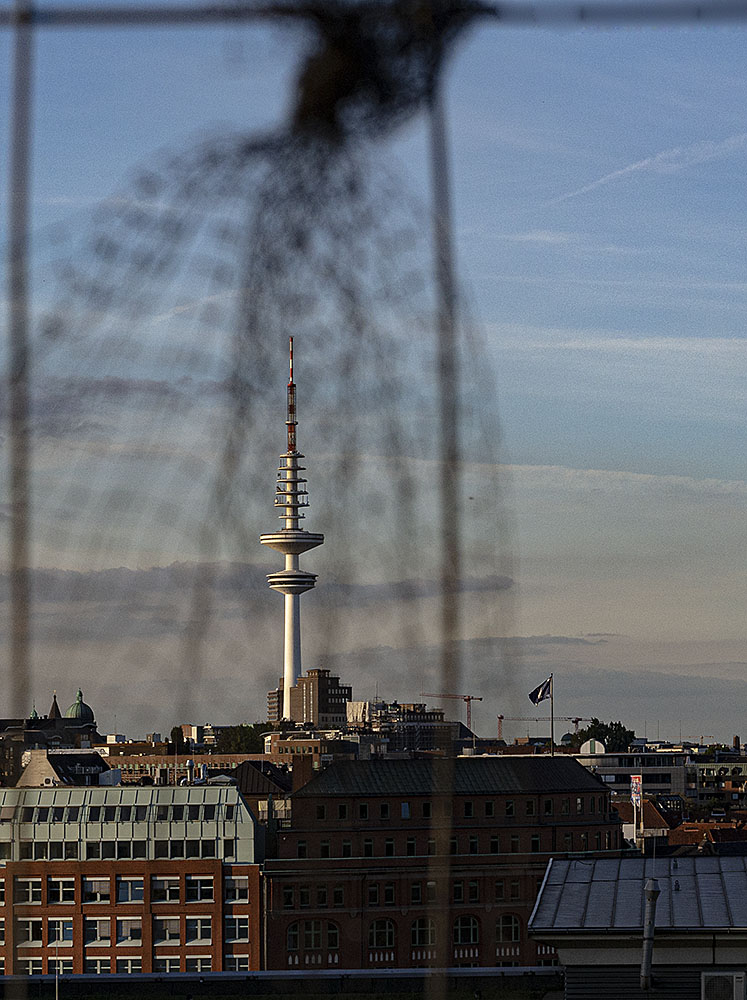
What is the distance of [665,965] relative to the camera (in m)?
10.6

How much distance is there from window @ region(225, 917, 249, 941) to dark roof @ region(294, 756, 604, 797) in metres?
4.07

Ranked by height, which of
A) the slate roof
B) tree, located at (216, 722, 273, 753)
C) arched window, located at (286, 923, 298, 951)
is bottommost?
arched window, located at (286, 923, 298, 951)

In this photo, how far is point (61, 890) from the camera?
1768 inches

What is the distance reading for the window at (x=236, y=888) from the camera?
146 feet

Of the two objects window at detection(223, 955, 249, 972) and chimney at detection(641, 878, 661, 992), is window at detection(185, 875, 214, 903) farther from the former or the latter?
chimney at detection(641, 878, 661, 992)

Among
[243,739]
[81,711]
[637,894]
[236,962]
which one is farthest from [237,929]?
[243,739]

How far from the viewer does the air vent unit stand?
410 inches

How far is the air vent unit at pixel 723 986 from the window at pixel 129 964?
35.9 m

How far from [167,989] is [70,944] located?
842 inches

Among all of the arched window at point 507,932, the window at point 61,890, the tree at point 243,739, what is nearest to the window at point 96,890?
the window at point 61,890

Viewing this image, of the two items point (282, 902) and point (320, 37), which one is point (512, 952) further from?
point (320, 37)

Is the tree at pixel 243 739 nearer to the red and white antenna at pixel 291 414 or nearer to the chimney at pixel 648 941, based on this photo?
the chimney at pixel 648 941

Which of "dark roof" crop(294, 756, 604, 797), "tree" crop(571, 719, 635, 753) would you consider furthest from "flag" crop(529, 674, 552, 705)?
"tree" crop(571, 719, 635, 753)

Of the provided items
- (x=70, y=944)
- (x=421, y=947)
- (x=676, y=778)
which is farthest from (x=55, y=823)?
(x=676, y=778)
